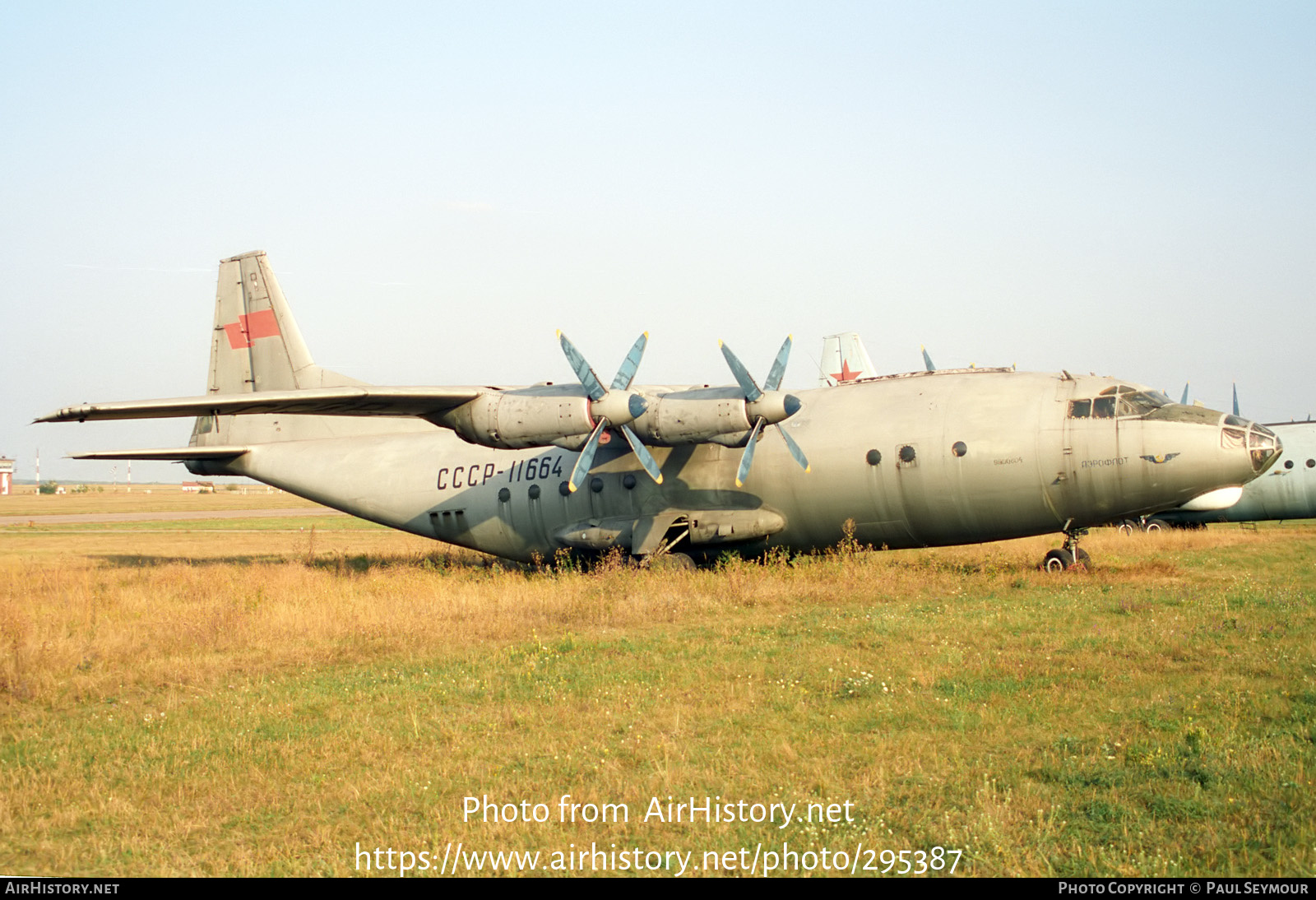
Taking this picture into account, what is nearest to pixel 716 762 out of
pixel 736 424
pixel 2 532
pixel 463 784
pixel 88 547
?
pixel 463 784

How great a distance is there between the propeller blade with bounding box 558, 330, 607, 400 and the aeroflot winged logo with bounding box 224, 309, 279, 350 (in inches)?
451

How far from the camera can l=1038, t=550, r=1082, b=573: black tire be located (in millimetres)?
19672

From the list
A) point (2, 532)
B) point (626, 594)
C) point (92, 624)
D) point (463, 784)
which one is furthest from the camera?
point (2, 532)

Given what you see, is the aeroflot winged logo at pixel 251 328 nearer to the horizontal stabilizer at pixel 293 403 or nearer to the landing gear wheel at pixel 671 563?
the horizontal stabilizer at pixel 293 403

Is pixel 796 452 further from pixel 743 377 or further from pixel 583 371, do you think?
pixel 583 371

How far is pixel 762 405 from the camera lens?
19.2m

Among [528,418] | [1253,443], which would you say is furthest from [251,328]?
[1253,443]

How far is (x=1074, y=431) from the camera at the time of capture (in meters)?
18.2

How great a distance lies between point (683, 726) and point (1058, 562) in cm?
1323

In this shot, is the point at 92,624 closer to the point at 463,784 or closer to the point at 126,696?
the point at 126,696

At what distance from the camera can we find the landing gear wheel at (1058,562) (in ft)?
64.5

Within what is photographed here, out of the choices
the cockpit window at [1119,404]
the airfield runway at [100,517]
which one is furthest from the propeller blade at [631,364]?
the airfield runway at [100,517]

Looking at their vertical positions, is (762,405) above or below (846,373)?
below
